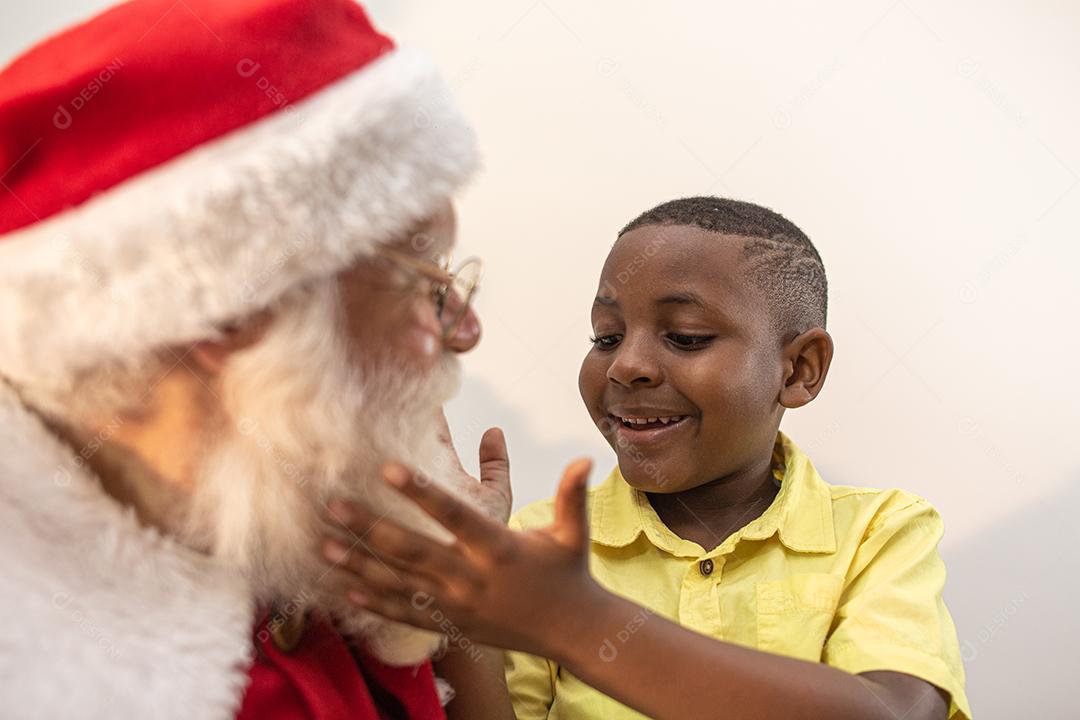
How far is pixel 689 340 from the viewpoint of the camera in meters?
1.63

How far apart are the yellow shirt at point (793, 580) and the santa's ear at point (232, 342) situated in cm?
69

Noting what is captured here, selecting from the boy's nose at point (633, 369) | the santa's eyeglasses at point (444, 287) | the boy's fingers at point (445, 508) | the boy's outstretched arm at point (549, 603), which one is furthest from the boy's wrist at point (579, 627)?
the boy's nose at point (633, 369)

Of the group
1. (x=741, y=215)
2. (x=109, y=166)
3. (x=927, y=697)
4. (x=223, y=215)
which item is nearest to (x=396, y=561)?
(x=223, y=215)

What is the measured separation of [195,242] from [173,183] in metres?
0.06

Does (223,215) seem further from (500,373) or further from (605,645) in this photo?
(500,373)

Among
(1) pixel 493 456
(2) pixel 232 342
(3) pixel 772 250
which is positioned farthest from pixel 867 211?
(2) pixel 232 342

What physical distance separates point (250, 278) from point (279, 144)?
0.45 ft

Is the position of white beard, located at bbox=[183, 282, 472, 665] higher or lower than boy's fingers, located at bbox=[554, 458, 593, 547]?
lower

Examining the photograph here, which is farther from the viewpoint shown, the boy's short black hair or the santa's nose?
the boy's short black hair

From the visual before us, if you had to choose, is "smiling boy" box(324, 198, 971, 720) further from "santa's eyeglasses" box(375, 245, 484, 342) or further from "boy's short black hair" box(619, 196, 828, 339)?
"santa's eyeglasses" box(375, 245, 484, 342)

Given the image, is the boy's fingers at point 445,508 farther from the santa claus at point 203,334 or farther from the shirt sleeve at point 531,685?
the shirt sleeve at point 531,685

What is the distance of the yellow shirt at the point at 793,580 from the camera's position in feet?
4.70

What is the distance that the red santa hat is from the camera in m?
1.00

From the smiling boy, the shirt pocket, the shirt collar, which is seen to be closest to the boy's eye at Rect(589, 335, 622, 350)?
the smiling boy
